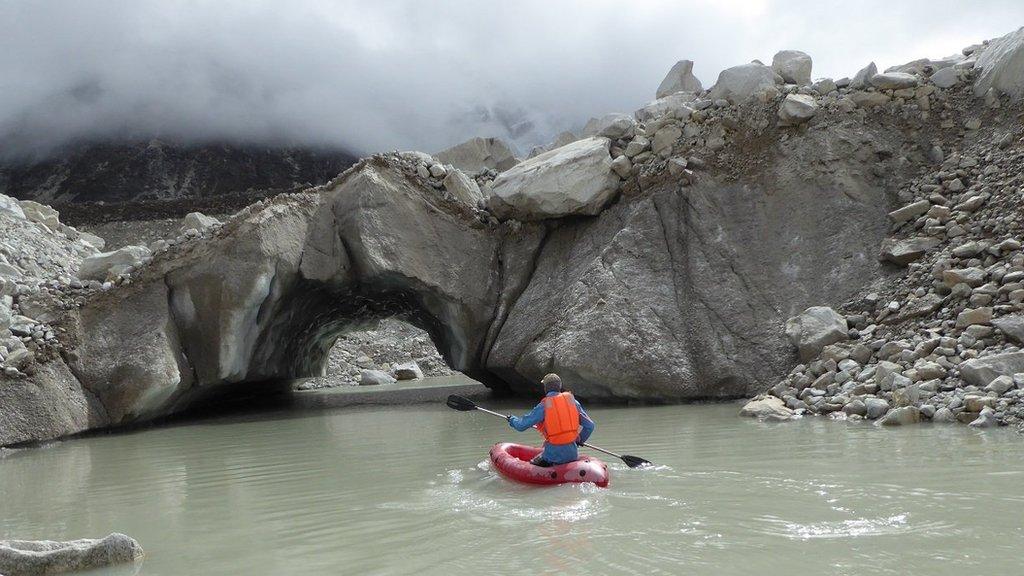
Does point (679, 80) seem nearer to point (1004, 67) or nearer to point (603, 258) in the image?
point (603, 258)

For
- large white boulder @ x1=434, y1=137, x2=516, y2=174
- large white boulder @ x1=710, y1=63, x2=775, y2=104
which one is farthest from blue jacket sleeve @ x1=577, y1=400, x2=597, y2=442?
large white boulder @ x1=434, y1=137, x2=516, y2=174

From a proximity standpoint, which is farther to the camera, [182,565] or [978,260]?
[978,260]

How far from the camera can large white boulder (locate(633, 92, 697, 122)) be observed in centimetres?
1585

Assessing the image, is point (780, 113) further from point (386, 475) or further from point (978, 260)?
point (386, 475)

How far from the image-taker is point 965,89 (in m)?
14.8

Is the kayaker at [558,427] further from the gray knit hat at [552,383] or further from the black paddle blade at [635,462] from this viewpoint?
the black paddle blade at [635,462]

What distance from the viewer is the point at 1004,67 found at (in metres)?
14.3

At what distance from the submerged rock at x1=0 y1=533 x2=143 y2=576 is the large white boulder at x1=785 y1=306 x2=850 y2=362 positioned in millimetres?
9914

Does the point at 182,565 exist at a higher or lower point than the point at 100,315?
lower

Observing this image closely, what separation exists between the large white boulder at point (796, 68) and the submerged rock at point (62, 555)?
14.6 metres

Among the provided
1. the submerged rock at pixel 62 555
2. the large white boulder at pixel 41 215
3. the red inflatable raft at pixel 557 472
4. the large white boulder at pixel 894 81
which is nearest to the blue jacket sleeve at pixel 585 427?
the red inflatable raft at pixel 557 472

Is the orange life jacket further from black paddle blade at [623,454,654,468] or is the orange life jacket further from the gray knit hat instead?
black paddle blade at [623,454,654,468]

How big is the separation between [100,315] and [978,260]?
45.8 ft

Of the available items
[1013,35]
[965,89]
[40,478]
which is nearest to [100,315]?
[40,478]
